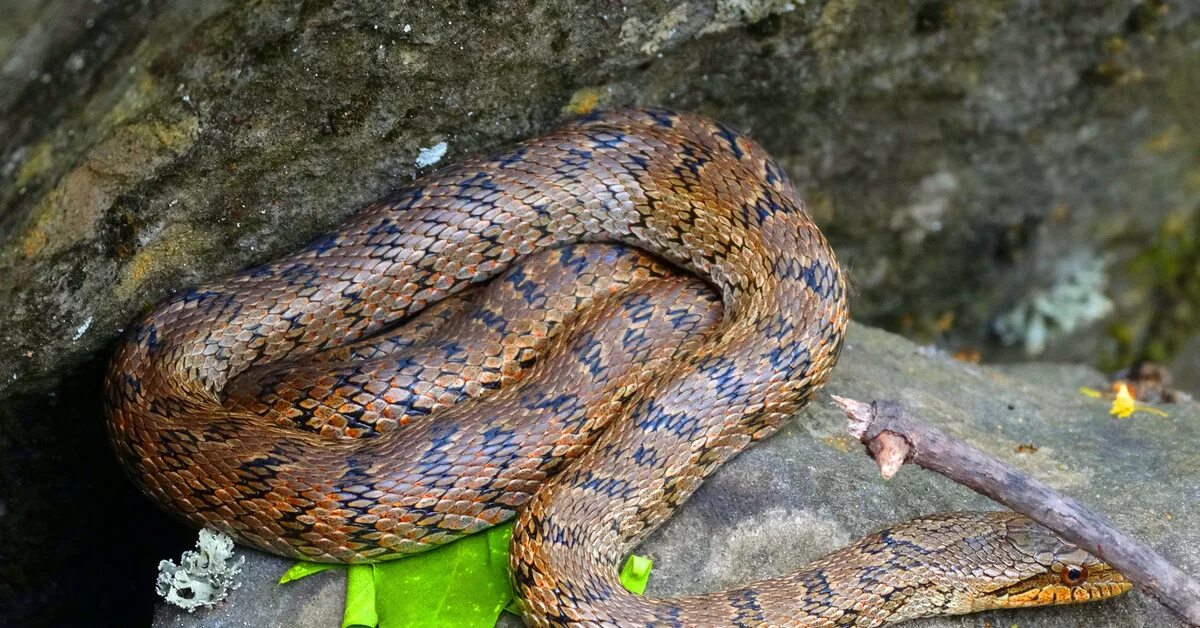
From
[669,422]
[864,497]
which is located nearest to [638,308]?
[669,422]

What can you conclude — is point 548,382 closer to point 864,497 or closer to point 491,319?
point 491,319

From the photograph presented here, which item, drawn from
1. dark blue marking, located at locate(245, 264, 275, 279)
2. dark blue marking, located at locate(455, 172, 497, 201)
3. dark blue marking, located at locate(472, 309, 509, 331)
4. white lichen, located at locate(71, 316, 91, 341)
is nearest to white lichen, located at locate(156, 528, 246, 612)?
white lichen, located at locate(71, 316, 91, 341)

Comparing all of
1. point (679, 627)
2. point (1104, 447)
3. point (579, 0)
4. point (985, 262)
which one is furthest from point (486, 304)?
point (985, 262)

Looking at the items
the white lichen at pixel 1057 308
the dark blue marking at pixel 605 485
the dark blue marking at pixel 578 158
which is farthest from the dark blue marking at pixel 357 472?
the white lichen at pixel 1057 308

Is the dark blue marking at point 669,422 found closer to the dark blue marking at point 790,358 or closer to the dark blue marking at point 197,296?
the dark blue marking at point 790,358

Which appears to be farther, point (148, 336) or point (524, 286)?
point (524, 286)

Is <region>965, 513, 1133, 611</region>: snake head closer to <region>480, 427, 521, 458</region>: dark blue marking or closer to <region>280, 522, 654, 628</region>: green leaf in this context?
<region>280, 522, 654, 628</region>: green leaf

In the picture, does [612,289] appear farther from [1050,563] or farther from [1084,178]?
[1084,178]
